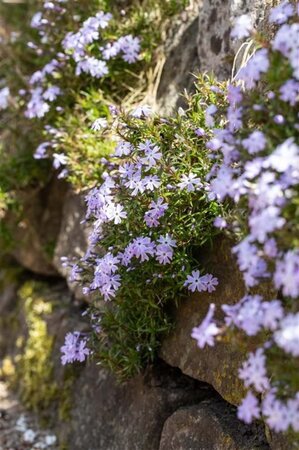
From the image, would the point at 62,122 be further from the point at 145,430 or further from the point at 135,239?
the point at 145,430

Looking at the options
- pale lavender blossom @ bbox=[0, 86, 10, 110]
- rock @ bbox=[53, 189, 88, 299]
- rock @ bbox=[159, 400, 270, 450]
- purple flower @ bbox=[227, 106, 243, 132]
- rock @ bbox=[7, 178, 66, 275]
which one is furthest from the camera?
rock @ bbox=[7, 178, 66, 275]

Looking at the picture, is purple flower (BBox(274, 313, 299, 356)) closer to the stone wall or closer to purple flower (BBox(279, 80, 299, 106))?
the stone wall

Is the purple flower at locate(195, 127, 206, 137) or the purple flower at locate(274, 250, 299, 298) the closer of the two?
the purple flower at locate(274, 250, 299, 298)

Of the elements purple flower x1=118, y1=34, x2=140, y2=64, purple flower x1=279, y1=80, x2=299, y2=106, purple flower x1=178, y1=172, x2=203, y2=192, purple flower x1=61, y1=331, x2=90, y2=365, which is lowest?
purple flower x1=61, y1=331, x2=90, y2=365

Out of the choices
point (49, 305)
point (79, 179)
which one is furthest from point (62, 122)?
point (49, 305)

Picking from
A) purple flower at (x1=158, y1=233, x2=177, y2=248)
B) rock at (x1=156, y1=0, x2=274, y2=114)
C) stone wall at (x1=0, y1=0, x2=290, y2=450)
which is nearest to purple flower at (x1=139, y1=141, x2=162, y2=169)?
purple flower at (x1=158, y1=233, x2=177, y2=248)

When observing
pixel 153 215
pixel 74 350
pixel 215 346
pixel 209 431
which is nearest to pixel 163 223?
pixel 153 215
